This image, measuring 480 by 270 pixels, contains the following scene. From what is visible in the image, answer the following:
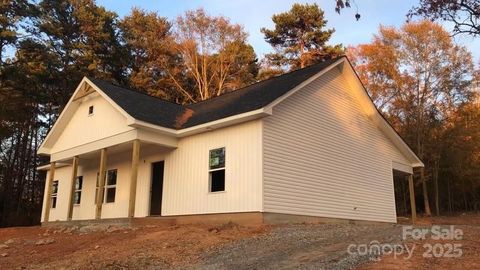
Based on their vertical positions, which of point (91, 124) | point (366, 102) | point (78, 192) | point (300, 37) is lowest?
point (78, 192)

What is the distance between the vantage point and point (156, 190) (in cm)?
1767

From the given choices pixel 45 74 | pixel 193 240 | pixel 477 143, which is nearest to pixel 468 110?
pixel 477 143

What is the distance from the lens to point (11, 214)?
1278 inches

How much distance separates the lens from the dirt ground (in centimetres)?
782

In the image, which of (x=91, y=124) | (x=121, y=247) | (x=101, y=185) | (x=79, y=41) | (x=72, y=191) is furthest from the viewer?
(x=79, y=41)

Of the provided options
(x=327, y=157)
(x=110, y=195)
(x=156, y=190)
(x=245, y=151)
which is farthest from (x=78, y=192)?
(x=327, y=157)

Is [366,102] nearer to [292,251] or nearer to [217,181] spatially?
[217,181]

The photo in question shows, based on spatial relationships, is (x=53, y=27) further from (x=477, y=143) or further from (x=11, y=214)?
(x=477, y=143)

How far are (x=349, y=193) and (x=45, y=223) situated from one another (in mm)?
13621

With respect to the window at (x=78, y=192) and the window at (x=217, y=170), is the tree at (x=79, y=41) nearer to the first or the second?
the window at (x=78, y=192)

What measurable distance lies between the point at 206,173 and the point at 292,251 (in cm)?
645

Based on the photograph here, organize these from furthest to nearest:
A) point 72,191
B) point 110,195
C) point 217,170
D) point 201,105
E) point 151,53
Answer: point 151,53 < point 201,105 < point 110,195 < point 72,191 < point 217,170

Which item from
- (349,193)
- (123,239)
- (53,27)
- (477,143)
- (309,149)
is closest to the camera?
(123,239)

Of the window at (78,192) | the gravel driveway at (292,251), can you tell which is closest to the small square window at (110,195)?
the window at (78,192)
